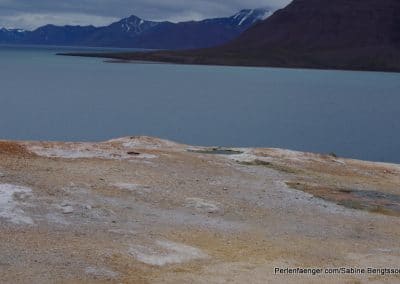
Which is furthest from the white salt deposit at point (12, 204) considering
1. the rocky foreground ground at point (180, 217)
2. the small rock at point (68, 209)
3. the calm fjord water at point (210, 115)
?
the calm fjord water at point (210, 115)

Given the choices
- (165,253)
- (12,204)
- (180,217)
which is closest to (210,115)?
(180,217)

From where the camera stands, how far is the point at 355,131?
52094 mm

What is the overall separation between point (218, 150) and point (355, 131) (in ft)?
95.3

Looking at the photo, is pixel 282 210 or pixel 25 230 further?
A: pixel 282 210

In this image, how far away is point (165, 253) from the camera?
1264cm

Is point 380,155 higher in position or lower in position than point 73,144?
lower

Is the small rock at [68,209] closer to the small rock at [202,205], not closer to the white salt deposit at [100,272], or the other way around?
the small rock at [202,205]

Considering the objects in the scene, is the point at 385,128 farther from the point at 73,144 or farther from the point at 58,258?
the point at 58,258

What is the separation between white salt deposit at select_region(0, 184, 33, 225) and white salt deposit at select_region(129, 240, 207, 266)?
8.40 feet

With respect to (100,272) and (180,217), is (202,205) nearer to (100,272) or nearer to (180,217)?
(180,217)

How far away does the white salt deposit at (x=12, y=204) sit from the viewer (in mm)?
13719

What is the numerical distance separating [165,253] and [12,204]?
12.5 feet

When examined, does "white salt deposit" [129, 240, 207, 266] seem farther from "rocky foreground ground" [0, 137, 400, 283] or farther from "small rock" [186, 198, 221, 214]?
"small rock" [186, 198, 221, 214]

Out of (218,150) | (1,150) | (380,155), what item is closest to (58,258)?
(1,150)
